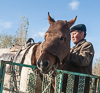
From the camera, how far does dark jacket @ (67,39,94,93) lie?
3.22m

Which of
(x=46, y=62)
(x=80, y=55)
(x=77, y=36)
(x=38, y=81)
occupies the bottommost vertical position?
(x=38, y=81)

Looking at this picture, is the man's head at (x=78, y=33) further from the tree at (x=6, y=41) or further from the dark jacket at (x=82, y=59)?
the tree at (x=6, y=41)

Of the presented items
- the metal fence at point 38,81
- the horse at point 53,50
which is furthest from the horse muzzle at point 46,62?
the metal fence at point 38,81

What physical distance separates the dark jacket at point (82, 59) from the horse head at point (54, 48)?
30 cm

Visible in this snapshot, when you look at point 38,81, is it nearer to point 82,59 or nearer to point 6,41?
point 82,59

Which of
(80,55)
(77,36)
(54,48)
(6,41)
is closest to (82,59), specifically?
(80,55)

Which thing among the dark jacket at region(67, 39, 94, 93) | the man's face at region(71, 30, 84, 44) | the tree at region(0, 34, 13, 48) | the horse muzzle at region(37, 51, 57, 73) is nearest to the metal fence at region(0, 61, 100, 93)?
the horse muzzle at region(37, 51, 57, 73)

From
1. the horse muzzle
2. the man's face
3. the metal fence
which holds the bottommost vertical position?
the metal fence

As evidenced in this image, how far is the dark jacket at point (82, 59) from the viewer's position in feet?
10.6

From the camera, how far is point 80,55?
3277mm

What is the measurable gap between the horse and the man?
242mm

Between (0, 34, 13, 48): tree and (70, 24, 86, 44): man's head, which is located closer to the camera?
(70, 24, 86, 44): man's head

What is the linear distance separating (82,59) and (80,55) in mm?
124

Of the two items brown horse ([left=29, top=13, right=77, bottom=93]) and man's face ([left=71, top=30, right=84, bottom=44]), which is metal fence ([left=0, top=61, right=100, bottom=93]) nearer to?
brown horse ([left=29, top=13, right=77, bottom=93])
